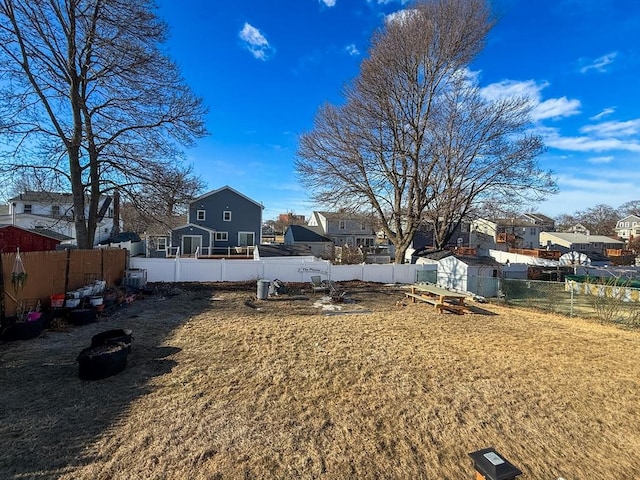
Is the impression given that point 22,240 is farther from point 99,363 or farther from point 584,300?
point 584,300

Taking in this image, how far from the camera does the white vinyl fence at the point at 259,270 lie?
46.8ft

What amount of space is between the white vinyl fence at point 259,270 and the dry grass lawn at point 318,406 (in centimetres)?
685

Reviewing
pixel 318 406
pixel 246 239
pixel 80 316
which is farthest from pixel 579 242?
pixel 80 316

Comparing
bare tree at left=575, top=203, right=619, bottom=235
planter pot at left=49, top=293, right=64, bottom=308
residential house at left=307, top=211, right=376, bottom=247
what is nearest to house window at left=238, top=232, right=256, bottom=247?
residential house at left=307, top=211, right=376, bottom=247

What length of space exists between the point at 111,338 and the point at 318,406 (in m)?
3.90

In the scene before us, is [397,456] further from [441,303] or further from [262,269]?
[262,269]

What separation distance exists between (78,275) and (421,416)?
34.3ft

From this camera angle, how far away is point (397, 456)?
319 cm

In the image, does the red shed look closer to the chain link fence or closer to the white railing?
the white railing

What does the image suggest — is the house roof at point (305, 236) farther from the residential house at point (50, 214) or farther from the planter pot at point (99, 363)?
the planter pot at point (99, 363)

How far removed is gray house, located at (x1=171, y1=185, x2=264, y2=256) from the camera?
27.0 meters

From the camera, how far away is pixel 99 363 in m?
4.62

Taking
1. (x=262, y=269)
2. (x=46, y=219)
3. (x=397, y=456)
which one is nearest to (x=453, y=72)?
(x=262, y=269)

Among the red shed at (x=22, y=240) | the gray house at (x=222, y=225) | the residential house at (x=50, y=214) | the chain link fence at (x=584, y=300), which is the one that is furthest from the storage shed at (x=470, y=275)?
the red shed at (x=22, y=240)
